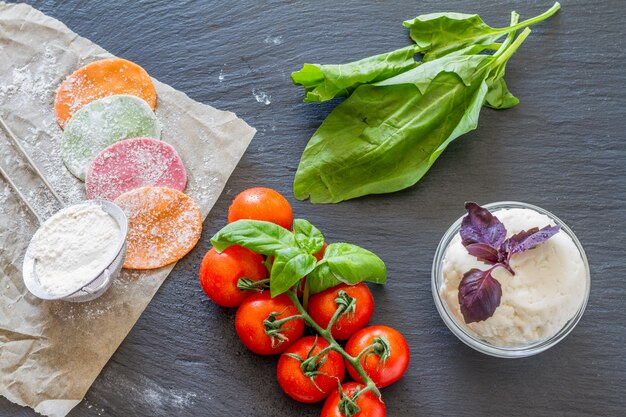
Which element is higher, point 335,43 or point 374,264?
point 335,43

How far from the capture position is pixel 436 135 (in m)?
2.04

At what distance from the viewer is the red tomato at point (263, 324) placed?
70.7 inches

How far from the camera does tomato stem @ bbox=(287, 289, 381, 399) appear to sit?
5.61ft

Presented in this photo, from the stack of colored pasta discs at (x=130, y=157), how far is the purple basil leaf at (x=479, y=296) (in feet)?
2.47

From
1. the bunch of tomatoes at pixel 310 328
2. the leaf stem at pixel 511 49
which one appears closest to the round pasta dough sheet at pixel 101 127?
the bunch of tomatoes at pixel 310 328

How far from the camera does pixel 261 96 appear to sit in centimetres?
215

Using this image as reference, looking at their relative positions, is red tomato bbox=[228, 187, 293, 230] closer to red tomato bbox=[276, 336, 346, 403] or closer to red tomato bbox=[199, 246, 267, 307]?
red tomato bbox=[199, 246, 267, 307]

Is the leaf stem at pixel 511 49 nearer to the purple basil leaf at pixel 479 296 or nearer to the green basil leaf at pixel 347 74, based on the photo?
the green basil leaf at pixel 347 74

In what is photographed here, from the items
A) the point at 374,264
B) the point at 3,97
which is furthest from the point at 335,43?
the point at 3,97

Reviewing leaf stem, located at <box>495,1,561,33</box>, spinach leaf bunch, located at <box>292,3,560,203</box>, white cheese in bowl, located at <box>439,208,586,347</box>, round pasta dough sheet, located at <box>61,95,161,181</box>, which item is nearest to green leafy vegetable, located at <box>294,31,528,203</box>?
spinach leaf bunch, located at <box>292,3,560,203</box>

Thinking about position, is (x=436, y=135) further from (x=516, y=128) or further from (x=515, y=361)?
(x=515, y=361)

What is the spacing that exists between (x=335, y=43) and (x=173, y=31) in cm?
49

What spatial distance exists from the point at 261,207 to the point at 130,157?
1.40 ft

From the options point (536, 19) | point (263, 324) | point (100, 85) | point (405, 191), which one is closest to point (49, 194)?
point (100, 85)
